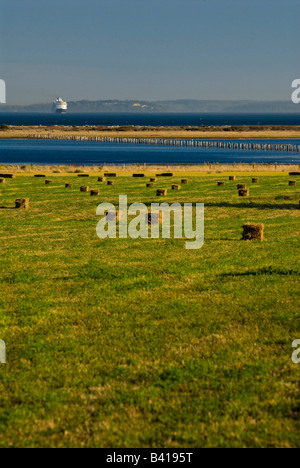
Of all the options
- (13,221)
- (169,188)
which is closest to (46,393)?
(13,221)

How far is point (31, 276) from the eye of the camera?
60.8 ft

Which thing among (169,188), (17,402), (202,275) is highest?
(169,188)

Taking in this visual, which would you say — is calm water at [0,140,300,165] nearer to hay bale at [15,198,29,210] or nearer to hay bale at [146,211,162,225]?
hay bale at [15,198,29,210]

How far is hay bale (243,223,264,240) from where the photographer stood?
25.2 metres

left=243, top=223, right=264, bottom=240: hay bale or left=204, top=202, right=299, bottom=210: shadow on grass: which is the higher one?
left=204, top=202, right=299, bottom=210: shadow on grass

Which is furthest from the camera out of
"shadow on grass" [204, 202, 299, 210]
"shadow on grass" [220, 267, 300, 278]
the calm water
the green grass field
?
the calm water

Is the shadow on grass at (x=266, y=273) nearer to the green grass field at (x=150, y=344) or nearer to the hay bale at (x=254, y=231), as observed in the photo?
the green grass field at (x=150, y=344)

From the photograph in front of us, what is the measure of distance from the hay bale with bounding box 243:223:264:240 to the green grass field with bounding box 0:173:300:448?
22.5 inches

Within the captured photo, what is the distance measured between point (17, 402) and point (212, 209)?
2857 centimetres

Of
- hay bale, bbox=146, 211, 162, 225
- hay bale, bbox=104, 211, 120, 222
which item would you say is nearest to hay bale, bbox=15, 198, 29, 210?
hay bale, bbox=104, 211, 120, 222

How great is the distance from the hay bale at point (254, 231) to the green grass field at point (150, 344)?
0.57 metres

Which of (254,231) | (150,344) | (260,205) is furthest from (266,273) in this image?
(260,205)

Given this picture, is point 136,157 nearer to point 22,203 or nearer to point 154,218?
point 22,203

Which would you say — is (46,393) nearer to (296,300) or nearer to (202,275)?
(296,300)
